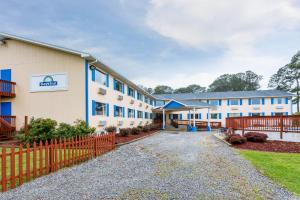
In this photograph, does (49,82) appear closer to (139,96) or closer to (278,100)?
(139,96)

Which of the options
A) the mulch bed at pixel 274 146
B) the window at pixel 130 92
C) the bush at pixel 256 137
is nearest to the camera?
the mulch bed at pixel 274 146

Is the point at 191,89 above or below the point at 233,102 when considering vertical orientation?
above

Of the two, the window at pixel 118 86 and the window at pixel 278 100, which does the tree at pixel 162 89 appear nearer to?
the window at pixel 278 100

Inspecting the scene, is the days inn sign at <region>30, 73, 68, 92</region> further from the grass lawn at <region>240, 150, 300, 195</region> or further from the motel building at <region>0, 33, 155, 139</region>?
the grass lawn at <region>240, 150, 300, 195</region>

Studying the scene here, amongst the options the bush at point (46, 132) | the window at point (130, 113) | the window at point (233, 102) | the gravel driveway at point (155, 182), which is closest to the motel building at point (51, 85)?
the bush at point (46, 132)

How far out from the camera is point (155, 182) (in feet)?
17.1

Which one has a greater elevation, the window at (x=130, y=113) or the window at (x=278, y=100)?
the window at (x=278, y=100)

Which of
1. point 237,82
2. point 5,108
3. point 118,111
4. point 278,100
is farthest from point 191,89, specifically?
point 5,108

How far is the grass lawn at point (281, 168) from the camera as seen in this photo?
17.3ft

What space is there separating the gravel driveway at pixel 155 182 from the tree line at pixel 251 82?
5097cm

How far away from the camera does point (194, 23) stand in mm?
14523

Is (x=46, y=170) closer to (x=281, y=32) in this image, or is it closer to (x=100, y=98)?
(x=100, y=98)

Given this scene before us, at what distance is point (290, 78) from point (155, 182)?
56656mm

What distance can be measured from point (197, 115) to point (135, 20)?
26.6 metres
